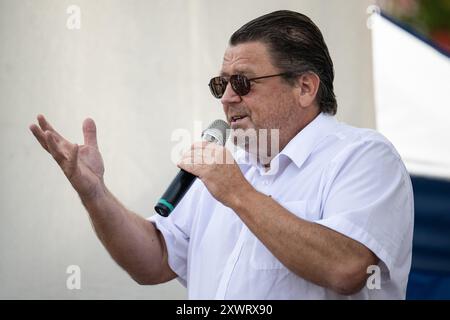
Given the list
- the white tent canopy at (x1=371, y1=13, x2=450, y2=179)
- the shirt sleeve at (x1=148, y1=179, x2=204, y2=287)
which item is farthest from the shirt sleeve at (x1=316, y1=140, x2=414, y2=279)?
the white tent canopy at (x1=371, y1=13, x2=450, y2=179)

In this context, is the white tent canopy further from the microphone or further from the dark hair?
the microphone

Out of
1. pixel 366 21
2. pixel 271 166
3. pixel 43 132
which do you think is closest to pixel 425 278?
pixel 366 21

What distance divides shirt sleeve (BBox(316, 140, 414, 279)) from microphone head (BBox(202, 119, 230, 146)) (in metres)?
0.36

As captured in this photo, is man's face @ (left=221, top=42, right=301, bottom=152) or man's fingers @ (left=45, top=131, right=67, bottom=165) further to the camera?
man's face @ (left=221, top=42, right=301, bottom=152)

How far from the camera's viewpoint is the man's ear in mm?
2549

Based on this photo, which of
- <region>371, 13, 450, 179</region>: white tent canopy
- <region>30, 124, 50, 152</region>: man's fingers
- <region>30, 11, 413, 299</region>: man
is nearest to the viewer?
<region>30, 11, 413, 299</region>: man

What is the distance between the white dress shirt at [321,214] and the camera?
2164mm

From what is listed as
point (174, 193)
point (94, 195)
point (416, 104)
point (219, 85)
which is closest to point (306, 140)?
point (219, 85)

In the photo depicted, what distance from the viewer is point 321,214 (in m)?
2.26

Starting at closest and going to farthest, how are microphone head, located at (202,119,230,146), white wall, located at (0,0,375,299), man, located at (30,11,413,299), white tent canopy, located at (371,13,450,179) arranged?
1. man, located at (30,11,413,299)
2. microphone head, located at (202,119,230,146)
3. white wall, located at (0,0,375,299)
4. white tent canopy, located at (371,13,450,179)

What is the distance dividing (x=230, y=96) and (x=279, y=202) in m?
0.40

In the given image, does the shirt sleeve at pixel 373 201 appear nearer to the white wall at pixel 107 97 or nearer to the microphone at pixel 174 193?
the microphone at pixel 174 193

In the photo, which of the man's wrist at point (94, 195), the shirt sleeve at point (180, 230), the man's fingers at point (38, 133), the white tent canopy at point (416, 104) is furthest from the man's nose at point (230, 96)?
the white tent canopy at point (416, 104)

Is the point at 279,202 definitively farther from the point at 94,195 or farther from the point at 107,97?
the point at 107,97
